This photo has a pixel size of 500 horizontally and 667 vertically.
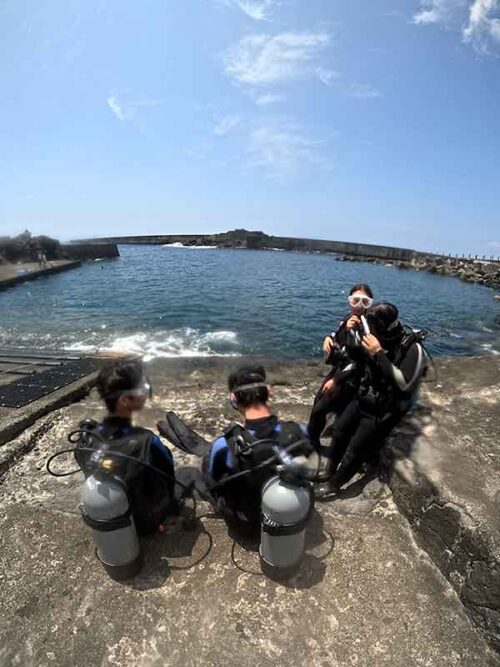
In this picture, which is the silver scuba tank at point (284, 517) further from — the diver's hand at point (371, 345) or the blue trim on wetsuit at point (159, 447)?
the diver's hand at point (371, 345)

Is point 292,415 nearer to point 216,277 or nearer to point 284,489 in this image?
point 284,489

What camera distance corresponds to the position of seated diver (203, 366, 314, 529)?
99.6 inches

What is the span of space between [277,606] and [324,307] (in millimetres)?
21752

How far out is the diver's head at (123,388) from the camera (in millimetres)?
2621

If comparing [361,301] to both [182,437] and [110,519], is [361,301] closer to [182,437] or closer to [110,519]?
[182,437]

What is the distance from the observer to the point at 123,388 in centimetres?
262

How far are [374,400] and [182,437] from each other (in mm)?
2319

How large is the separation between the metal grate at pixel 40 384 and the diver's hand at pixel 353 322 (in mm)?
4690

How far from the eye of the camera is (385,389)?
360 centimetres

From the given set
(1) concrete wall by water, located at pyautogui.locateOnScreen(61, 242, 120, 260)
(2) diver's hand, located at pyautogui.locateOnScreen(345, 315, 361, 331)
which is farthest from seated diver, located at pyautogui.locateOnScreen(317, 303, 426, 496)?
(1) concrete wall by water, located at pyautogui.locateOnScreen(61, 242, 120, 260)

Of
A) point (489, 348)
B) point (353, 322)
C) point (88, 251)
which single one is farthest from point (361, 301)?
point (88, 251)

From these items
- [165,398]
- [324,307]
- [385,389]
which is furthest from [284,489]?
[324,307]

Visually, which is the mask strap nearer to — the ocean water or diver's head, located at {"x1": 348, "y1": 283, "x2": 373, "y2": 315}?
diver's head, located at {"x1": 348, "y1": 283, "x2": 373, "y2": 315}

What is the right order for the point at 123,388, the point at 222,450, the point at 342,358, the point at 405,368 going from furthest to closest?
the point at 342,358, the point at 405,368, the point at 222,450, the point at 123,388
